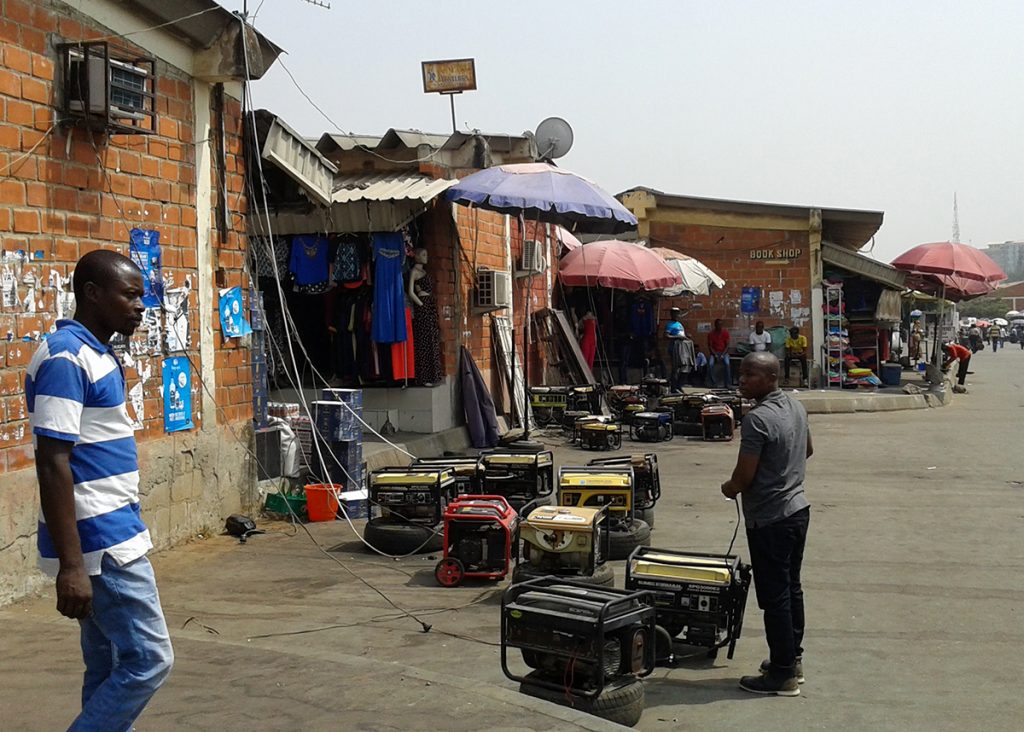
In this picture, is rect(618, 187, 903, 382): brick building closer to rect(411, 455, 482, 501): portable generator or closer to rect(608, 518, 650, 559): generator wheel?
rect(411, 455, 482, 501): portable generator

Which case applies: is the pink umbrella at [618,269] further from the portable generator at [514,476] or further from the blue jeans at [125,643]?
the blue jeans at [125,643]

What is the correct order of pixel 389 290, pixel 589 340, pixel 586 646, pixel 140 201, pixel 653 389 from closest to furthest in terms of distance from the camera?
pixel 586 646, pixel 140 201, pixel 389 290, pixel 653 389, pixel 589 340

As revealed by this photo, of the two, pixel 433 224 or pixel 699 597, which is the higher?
pixel 433 224

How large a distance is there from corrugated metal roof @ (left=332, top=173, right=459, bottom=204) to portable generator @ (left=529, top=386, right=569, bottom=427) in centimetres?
459

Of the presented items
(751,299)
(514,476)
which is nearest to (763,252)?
(751,299)

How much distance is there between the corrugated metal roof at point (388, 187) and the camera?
43.4ft

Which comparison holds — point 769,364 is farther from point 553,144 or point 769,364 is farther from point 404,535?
point 553,144

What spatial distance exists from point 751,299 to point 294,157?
17263mm

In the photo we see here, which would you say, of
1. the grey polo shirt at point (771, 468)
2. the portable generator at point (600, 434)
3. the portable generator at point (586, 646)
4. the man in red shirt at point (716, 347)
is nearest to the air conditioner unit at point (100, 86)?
the portable generator at point (586, 646)

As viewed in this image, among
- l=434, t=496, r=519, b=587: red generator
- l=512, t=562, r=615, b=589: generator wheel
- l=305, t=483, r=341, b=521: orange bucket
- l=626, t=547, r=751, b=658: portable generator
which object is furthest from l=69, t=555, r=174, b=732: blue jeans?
l=305, t=483, r=341, b=521: orange bucket

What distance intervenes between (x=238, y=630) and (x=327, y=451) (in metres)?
4.42

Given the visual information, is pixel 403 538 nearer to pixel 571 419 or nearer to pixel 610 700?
pixel 610 700

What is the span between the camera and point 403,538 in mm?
8672

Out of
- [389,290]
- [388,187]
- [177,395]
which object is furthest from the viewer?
[389,290]
